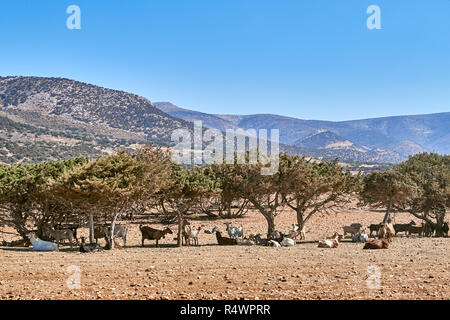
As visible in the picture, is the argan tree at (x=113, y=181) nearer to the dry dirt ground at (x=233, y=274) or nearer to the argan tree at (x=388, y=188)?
the dry dirt ground at (x=233, y=274)

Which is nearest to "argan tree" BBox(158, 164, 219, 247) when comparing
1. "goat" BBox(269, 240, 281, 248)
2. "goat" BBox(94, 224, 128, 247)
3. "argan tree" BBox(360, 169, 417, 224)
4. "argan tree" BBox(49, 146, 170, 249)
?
"argan tree" BBox(49, 146, 170, 249)

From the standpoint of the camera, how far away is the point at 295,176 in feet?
88.1

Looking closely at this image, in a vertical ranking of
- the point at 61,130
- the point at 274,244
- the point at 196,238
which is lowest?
the point at 274,244

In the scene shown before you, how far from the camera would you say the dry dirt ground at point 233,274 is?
38.4ft

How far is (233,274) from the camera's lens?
14.5 metres

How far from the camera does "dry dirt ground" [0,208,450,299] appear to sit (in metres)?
11.7

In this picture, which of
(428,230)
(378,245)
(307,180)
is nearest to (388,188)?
(428,230)

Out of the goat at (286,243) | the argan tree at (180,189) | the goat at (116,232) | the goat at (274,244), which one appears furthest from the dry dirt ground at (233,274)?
the argan tree at (180,189)

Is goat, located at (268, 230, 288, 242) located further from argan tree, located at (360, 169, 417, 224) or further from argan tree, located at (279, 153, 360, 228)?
argan tree, located at (360, 169, 417, 224)

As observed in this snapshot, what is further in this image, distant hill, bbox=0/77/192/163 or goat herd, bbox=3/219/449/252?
distant hill, bbox=0/77/192/163

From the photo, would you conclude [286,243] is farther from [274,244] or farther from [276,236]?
[276,236]
